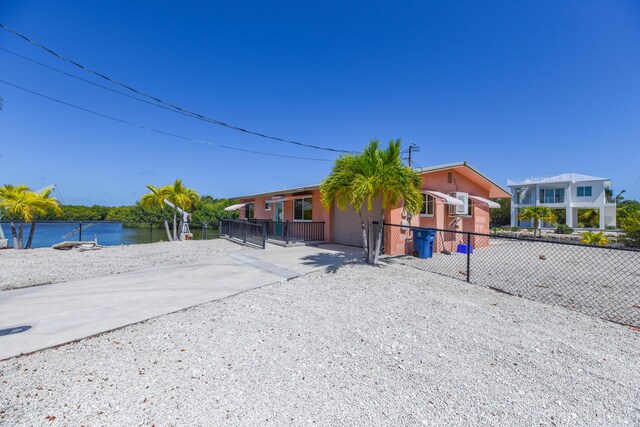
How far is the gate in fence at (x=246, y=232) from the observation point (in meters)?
11.3

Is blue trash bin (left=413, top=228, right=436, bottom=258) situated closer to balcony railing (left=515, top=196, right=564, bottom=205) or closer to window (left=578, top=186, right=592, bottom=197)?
balcony railing (left=515, top=196, right=564, bottom=205)

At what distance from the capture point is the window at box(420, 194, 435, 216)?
10.9 metres

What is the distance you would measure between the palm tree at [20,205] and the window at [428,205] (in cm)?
1702

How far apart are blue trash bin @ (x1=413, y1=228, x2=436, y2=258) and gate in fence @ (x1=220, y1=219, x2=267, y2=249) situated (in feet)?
18.9

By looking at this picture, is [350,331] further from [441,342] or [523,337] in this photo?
[523,337]

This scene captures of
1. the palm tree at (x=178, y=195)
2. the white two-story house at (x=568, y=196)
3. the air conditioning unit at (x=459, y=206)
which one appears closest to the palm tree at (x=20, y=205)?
the palm tree at (x=178, y=195)

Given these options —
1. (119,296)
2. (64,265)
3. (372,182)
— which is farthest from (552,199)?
(64,265)

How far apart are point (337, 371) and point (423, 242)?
7.57 m

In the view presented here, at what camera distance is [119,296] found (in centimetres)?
495

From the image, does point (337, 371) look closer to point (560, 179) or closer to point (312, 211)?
point (312, 211)

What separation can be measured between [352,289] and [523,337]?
2786 millimetres

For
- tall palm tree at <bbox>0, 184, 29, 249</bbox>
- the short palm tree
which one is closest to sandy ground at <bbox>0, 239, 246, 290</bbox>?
tall palm tree at <bbox>0, 184, 29, 249</bbox>

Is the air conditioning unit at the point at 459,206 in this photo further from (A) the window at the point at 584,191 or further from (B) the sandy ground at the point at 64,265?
(A) the window at the point at 584,191

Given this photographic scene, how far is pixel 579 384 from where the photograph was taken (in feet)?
8.51
